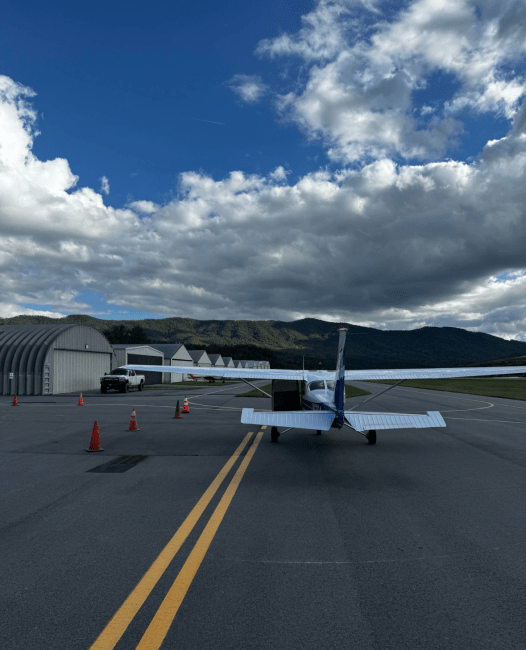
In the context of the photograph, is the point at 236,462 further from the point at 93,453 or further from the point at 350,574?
the point at 350,574

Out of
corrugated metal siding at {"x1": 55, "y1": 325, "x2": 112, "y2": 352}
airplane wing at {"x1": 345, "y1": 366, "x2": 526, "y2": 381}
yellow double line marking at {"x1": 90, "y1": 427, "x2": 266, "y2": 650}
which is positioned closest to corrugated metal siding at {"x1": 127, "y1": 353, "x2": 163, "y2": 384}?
corrugated metal siding at {"x1": 55, "y1": 325, "x2": 112, "y2": 352}

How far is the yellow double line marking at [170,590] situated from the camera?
2.89 meters

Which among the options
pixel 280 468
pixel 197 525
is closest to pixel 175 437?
pixel 280 468

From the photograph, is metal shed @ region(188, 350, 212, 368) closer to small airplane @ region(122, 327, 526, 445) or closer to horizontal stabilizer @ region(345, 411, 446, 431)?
small airplane @ region(122, 327, 526, 445)

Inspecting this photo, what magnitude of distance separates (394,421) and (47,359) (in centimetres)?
2867

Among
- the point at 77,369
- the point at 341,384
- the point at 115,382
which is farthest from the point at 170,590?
the point at 77,369

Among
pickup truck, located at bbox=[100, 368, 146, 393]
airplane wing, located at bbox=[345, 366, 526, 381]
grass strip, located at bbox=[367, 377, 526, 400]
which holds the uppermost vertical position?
airplane wing, located at bbox=[345, 366, 526, 381]

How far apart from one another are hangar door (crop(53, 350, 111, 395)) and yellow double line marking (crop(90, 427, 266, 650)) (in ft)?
97.8

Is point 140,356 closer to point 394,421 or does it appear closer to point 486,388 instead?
point 486,388

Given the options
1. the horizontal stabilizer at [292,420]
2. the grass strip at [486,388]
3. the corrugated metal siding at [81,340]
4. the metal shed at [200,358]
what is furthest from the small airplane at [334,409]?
the metal shed at [200,358]

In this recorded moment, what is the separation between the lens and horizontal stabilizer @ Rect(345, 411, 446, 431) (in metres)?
8.65

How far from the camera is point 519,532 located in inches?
191

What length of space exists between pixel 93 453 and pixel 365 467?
5.88m

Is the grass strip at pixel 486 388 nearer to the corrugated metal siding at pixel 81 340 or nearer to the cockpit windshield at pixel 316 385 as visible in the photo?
the cockpit windshield at pixel 316 385
